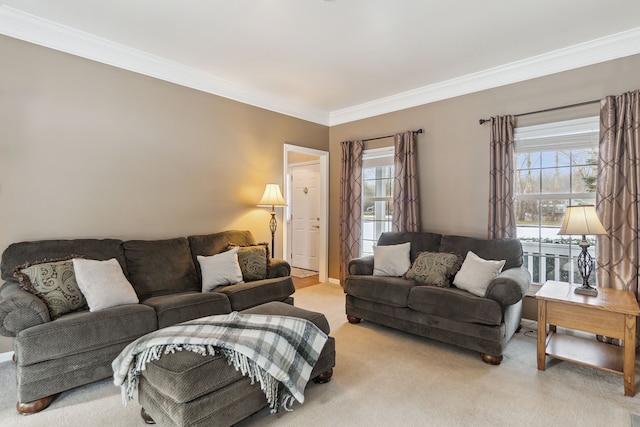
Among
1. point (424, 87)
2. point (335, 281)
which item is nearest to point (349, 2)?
point (424, 87)

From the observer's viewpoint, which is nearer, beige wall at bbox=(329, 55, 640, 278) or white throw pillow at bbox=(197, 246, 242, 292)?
beige wall at bbox=(329, 55, 640, 278)

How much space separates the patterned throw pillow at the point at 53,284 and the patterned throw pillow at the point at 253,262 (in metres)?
1.40

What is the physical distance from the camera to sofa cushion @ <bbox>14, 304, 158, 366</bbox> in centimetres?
198

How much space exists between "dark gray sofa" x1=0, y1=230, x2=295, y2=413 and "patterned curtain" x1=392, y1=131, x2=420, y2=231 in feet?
5.55

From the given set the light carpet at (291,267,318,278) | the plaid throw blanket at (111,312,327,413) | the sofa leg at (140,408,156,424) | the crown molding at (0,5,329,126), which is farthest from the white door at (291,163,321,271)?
the sofa leg at (140,408,156,424)

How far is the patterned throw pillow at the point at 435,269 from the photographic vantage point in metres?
3.22

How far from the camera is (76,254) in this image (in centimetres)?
276

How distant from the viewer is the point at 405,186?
4.34 metres

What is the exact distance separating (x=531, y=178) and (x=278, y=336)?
3.20m

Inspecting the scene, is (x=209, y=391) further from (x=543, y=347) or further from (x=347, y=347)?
(x=543, y=347)

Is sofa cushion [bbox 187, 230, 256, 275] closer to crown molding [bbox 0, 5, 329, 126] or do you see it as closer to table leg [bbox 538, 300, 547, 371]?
crown molding [bbox 0, 5, 329, 126]

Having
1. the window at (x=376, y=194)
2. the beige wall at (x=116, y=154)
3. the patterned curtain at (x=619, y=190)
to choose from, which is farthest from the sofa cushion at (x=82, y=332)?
the patterned curtain at (x=619, y=190)

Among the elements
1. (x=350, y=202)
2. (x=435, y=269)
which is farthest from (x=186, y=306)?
(x=350, y=202)

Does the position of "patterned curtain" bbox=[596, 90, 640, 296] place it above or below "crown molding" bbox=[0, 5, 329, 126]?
below
